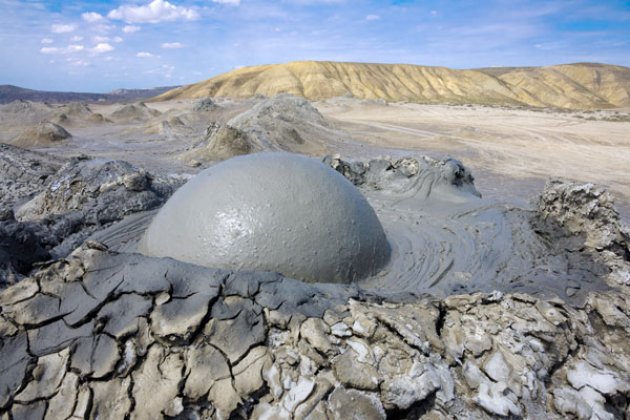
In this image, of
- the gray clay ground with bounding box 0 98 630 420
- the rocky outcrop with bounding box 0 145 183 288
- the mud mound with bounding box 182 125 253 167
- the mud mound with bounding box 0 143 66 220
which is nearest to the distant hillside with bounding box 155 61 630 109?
the mud mound with bounding box 182 125 253 167

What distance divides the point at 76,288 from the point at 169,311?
620mm

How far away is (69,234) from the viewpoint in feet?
14.7

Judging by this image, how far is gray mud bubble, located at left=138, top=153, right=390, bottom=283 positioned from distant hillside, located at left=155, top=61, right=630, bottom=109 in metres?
36.9

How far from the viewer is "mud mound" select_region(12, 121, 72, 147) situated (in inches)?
643

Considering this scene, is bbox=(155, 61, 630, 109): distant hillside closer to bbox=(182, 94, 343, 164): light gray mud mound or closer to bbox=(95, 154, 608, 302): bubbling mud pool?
bbox=(182, 94, 343, 164): light gray mud mound

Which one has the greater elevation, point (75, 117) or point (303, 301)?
point (75, 117)

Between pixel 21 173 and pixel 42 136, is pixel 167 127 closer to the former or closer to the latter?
pixel 42 136

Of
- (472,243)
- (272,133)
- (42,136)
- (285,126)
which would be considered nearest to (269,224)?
(472,243)

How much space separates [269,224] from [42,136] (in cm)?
1767

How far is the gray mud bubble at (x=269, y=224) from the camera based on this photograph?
307 centimetres

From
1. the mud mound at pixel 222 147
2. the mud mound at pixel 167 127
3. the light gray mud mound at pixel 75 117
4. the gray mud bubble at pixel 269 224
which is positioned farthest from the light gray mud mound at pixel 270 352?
the light gray mud mound at pixel 75 117

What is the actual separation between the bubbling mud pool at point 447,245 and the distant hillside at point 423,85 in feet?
112

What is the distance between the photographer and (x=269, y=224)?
3098 millimetres

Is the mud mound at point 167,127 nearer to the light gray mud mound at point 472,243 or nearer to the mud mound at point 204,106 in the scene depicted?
the mud mound at point 204,106
